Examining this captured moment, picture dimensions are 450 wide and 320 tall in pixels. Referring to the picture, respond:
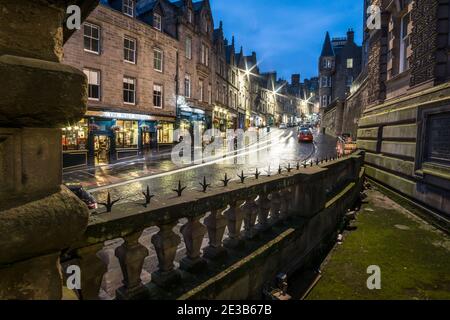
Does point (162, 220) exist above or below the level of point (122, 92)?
below

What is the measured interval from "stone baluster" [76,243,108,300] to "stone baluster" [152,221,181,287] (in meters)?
0.49

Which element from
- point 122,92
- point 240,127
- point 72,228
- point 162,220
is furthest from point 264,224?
point 240,127

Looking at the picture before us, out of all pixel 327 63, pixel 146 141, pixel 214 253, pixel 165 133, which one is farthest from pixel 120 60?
pixel 327 63

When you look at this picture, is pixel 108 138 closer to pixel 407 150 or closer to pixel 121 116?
pixel 121 116

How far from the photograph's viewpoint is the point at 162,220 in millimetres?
2273

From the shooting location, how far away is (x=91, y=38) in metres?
19.5

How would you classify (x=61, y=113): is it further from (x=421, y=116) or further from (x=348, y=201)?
(x=421, y=116)

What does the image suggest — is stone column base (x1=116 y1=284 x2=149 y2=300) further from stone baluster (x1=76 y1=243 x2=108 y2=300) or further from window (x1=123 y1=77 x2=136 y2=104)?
window (x1=123 y1=77 x2=136 y2=104)

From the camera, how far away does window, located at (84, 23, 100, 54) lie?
19159 mm

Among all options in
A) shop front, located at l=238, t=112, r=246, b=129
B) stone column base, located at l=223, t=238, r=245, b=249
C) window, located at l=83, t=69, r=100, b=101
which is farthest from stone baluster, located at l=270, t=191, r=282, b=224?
shop front, located at l=238, t=112, r=246, b=129

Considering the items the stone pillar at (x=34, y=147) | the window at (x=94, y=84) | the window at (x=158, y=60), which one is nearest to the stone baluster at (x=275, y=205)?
the stone pillar at (x=34, y=147)

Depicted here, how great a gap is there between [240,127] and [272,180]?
51.5m

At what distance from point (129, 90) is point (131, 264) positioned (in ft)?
74.7

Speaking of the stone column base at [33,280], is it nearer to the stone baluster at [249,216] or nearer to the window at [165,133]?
the stone baluster at [249,216]
